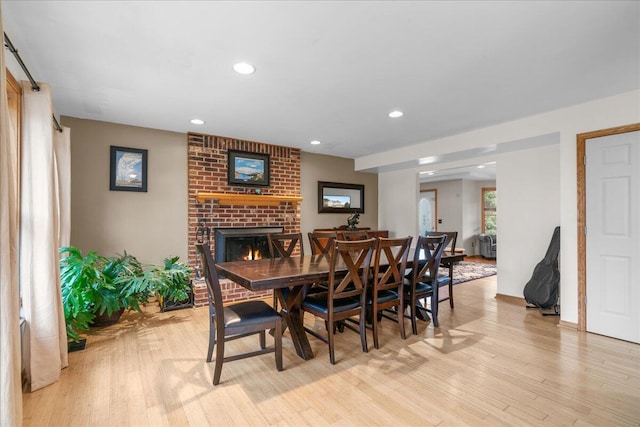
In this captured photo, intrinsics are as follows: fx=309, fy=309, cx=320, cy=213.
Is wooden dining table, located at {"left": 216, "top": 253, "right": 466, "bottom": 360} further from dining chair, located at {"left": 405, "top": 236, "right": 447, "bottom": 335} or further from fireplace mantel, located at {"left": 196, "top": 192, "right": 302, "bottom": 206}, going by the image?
fireplace mantel, located at {"left": 196, "top": 192, "right": 302, "bottom": 206}

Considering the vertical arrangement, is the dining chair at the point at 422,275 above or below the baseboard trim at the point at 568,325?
above

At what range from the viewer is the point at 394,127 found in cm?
404

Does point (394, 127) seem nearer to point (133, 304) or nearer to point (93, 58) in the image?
point (93, 58)

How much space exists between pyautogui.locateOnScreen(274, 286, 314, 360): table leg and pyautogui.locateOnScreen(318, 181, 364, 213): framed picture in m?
2.99

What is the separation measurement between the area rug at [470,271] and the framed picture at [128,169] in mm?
5092

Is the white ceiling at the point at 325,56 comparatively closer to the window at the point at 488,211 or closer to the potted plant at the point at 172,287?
the potted plant at the point at 172,287

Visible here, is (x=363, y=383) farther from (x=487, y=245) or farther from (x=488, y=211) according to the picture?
(x=488, y=211)

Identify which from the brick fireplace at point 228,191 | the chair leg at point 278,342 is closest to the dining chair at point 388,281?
the chair leg at point 278,342

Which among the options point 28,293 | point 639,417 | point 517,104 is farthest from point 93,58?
point 639,417

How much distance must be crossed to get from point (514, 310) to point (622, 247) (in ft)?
4.45

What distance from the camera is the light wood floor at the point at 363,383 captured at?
1.81m

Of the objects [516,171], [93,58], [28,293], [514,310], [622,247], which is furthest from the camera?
[516,171]

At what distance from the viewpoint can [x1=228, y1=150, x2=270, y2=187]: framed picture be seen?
4.59 metres

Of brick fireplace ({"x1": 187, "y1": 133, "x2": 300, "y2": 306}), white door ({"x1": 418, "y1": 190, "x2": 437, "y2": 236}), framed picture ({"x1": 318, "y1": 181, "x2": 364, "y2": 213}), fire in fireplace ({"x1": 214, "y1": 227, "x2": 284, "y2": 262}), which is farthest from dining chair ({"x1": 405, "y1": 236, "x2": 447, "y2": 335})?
white door ({"x1": 418, "y1": 190, "x2": 437, "y2": 236})
